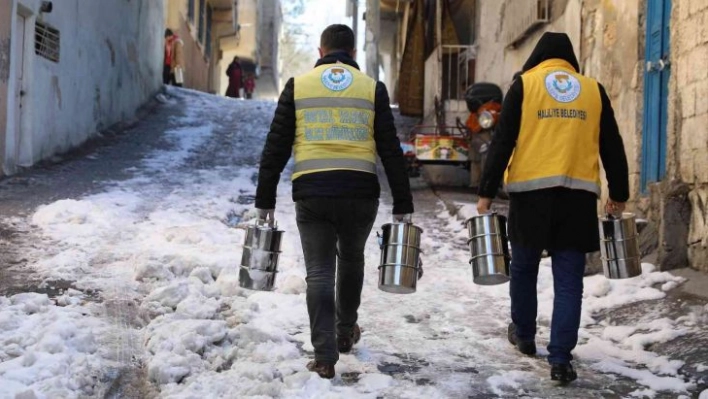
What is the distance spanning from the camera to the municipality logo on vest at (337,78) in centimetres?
363

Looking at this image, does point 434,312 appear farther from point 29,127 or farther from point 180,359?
point 29,127

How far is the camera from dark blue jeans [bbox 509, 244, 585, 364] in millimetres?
3578

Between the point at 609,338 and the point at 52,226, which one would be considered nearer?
the point at 609,338

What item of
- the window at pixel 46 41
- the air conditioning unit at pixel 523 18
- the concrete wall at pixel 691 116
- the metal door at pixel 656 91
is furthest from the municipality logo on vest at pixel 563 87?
the window at pixel 46 41

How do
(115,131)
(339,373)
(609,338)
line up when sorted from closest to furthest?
1. (339,373)
2. (609,338)
3. (115,131)

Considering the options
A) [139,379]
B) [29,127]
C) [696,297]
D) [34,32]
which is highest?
[34,32]

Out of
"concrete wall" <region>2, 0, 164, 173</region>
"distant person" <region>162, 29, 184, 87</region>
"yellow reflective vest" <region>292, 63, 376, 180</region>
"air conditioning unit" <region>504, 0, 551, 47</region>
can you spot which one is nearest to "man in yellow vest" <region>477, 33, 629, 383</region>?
"yellow reflective vest" <region>292, 63, 376, 180</region>

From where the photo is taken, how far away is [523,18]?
10.3m

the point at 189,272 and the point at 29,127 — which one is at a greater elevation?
the point at 29,127

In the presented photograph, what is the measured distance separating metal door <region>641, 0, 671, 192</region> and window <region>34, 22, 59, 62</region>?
720cm

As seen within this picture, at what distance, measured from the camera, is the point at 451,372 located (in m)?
3.76

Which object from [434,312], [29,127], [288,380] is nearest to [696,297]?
[434,312]

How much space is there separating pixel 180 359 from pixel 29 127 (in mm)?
6761

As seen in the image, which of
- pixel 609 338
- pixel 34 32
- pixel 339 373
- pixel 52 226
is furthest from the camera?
pixel 34 32
